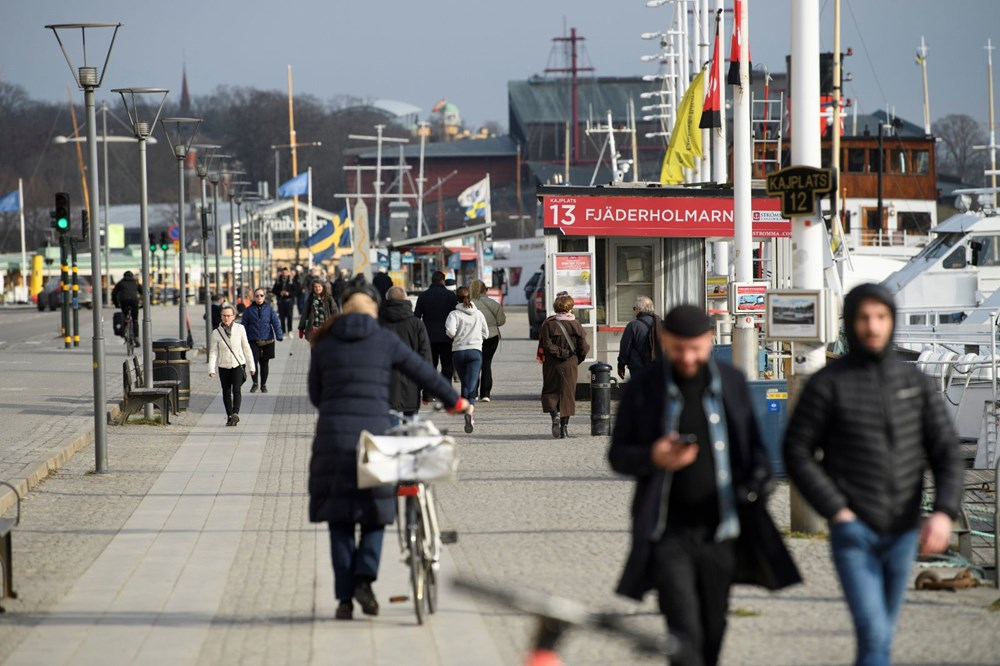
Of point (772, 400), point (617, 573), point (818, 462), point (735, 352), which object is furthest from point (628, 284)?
point (818, 462)

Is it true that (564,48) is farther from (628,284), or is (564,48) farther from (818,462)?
(818,462)

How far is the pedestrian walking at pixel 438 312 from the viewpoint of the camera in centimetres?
2178

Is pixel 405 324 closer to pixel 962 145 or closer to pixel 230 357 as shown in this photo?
pixel 230 357

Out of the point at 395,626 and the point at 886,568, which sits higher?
the point at 886,568

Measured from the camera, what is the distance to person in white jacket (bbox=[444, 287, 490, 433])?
20.5m

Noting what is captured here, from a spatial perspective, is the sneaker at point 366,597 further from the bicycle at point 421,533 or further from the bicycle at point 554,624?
the bicycle at point 554,624

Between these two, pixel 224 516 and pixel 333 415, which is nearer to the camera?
pixel 333 415

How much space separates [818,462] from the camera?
6.08 meters

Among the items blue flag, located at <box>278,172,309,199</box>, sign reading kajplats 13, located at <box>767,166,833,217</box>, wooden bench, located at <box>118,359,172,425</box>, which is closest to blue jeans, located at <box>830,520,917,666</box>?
sign reading kajplats 13, located at <box>767,166,833,217</box>

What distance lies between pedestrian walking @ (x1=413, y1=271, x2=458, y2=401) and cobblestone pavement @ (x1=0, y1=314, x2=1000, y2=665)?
5.24 metres

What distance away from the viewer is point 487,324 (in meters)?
23.6

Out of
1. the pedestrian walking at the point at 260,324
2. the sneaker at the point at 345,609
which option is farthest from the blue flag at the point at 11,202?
the sneaker at the point at 345,609

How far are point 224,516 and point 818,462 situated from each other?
7267 mm

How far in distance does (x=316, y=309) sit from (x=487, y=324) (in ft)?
53.5
